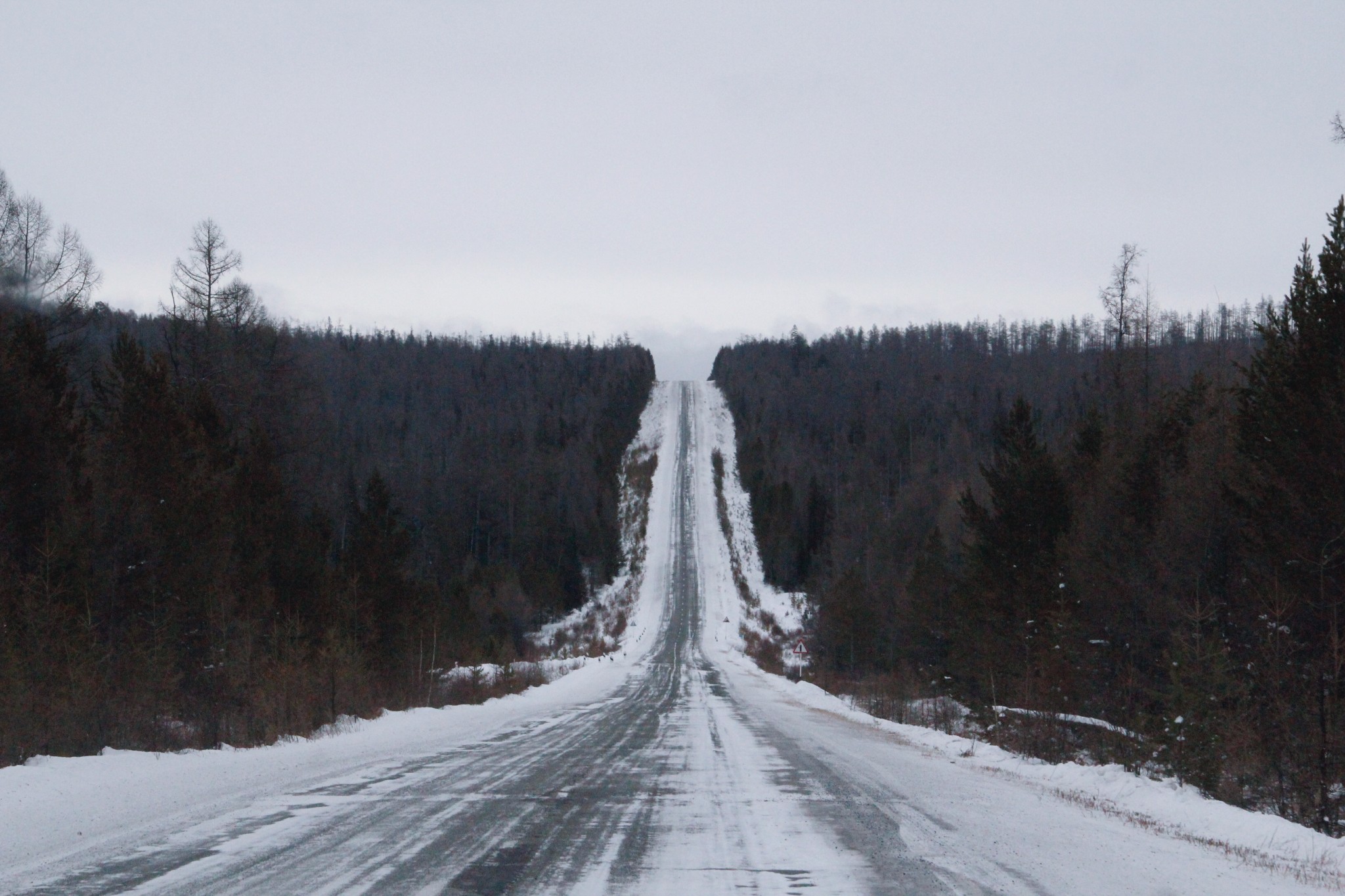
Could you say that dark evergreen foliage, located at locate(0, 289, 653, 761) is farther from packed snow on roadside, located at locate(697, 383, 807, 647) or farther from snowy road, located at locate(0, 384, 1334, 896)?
packed snow on roadside, located at locate(697, 383, 807, 647)

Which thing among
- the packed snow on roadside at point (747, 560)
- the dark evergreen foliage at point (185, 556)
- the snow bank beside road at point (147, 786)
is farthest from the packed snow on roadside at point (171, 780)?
the packed snow on roadside at point (747, 560)

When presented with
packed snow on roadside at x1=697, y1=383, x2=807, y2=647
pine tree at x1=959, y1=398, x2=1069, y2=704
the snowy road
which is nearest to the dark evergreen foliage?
the snowy road

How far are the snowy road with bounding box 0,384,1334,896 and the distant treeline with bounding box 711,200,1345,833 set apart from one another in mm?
3679

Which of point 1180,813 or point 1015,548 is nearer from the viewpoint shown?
point 1180,813

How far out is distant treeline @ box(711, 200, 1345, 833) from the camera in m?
14.0

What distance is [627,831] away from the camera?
870 centimetres

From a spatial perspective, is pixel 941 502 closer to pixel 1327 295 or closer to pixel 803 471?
pixel 803 471

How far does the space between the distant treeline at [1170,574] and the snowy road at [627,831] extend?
12.1 feet

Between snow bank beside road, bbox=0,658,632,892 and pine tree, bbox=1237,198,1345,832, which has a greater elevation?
pine tree, bbox=1237,198,1345,832

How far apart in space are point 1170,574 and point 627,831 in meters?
23.3

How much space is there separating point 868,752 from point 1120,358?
2999 centimetres

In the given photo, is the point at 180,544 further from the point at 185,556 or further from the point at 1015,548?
the point at 1015,548

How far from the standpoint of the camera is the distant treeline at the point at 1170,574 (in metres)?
14.0

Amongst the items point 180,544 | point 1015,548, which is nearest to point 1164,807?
point 180,544
